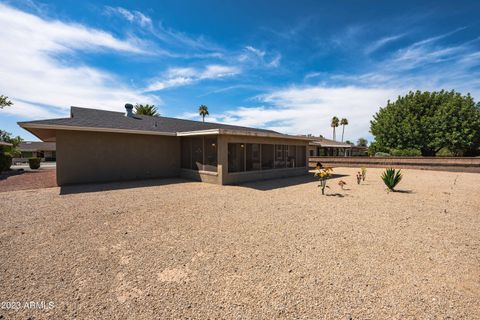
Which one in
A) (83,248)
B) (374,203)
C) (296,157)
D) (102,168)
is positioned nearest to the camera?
(83,248)

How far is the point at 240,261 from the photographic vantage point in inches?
140

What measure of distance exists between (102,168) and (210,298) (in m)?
11.5

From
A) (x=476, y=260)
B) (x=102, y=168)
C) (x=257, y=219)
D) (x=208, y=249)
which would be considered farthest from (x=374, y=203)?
(x=102, y=168)

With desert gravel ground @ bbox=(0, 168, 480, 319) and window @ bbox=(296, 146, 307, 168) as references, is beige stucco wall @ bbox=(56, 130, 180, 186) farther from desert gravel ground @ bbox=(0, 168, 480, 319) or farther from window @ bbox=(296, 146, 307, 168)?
window @ bbox=(296, 146, 307, 168)

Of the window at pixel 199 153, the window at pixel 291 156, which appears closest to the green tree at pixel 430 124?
the window at pixel 291 156

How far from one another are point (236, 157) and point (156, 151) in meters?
5.24

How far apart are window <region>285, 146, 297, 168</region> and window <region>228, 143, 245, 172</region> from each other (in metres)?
4.13

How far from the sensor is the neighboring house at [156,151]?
10625 millimetres

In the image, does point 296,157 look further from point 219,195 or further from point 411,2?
point 411,2

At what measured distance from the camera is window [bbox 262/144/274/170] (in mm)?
13281

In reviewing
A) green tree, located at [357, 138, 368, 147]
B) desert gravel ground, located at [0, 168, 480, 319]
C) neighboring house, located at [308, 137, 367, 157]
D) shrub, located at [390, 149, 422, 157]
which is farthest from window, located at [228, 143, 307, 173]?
green tree, located at [357, 138, 368, 147]

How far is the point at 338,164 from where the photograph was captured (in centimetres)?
2467

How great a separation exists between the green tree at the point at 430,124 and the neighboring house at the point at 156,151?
1696 cm

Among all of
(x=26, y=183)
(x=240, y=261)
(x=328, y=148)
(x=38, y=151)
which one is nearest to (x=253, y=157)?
(x=240, y=261)
